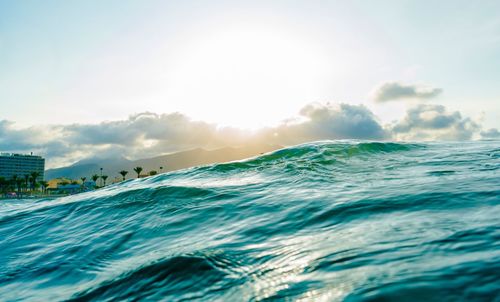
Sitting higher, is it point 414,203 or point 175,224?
point 414,203

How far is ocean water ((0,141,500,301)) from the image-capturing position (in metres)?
3.35

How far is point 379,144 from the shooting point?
1634cm

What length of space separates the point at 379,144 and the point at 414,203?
35.2 ft

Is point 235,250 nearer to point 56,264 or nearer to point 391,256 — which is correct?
point 391,256

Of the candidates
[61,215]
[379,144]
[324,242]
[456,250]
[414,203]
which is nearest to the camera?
[456,250]

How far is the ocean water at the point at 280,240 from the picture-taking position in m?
3.35

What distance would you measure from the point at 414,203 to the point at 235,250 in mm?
3138

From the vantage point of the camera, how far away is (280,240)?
5082mm

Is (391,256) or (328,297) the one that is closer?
(328,297)

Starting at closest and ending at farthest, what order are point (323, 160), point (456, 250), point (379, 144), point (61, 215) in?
point (456, 250) < point (61, 215) < point (323, 160) < point (379, 144)

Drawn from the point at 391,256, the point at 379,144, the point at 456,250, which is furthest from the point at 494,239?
the point at 379,144

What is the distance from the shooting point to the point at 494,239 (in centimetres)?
390

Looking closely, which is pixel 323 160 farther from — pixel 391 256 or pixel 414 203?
pixel 391 256

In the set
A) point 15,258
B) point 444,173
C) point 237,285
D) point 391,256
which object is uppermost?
point 444,173
